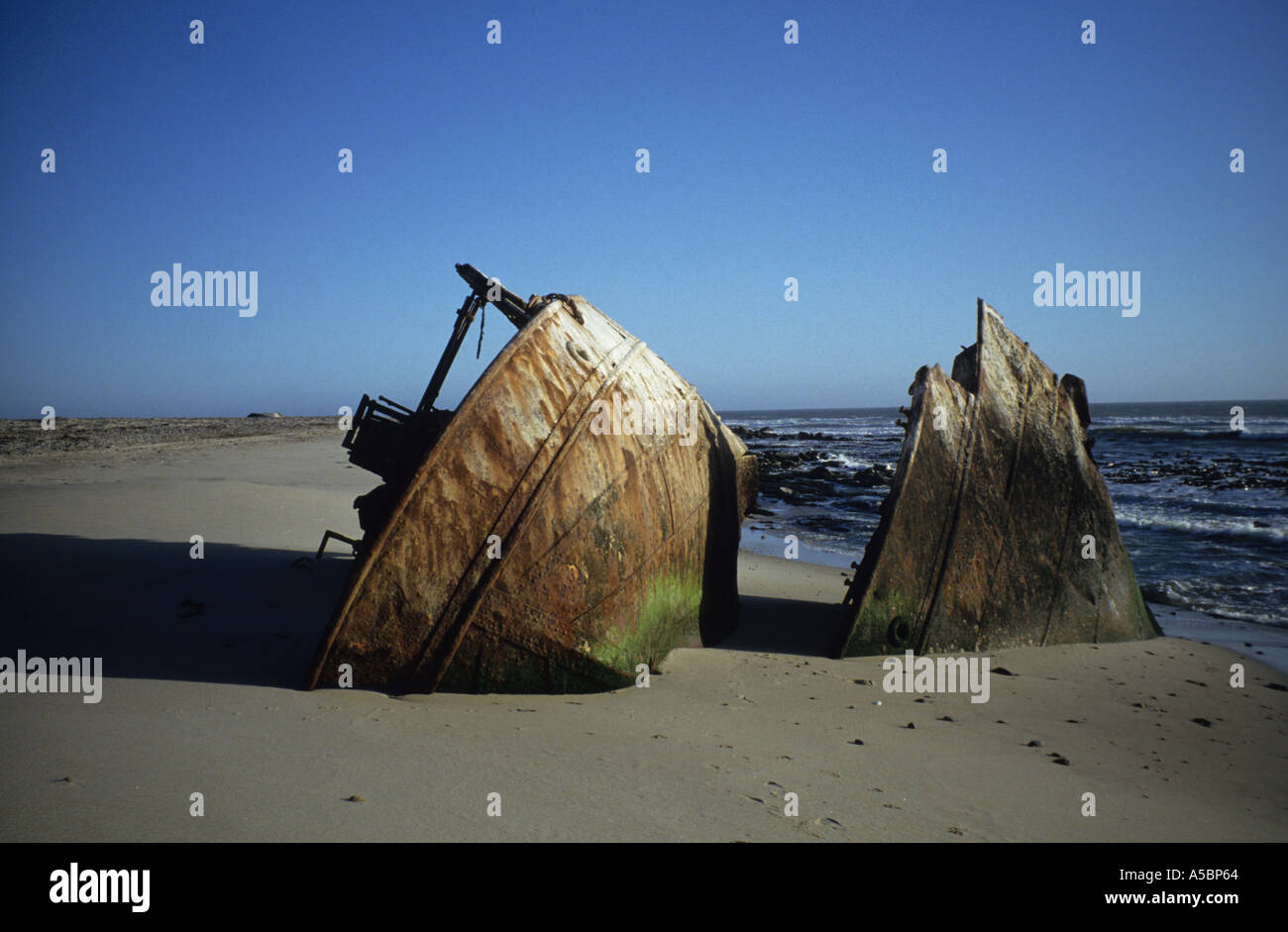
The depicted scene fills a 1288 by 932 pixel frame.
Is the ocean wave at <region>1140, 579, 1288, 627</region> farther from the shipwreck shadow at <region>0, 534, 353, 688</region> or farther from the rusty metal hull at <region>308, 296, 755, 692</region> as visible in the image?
the shipwreck shadow at <region>0, 534, 353, 688</region>

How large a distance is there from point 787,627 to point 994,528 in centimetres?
167

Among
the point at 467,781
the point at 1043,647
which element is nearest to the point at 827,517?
the point at 1043,647

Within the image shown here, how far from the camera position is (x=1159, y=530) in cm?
1248

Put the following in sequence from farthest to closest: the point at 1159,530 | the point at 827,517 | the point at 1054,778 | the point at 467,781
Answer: the point at 827,517, the point at 1159,530, the point at 1054,778, the point at 467,781

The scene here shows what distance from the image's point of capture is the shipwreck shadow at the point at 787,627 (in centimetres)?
529

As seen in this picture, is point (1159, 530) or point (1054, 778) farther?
point (1159, 530)

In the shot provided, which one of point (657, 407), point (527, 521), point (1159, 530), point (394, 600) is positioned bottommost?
point (1159, 530)

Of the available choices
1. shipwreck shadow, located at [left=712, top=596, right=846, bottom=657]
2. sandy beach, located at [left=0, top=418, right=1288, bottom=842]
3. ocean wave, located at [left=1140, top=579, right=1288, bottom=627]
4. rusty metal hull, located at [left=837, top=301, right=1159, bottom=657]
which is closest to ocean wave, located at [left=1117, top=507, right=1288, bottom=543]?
ocean wave, located at [left=1140, top=579, right=1288, bottom=627]

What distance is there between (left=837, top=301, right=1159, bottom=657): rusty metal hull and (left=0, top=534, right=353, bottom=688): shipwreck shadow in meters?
3.54

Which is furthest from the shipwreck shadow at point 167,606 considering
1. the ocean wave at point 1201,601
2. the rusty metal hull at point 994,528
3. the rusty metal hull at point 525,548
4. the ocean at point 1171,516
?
the ocean wave at point 1201,601

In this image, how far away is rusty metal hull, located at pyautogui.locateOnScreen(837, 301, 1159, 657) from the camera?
16.5 feet

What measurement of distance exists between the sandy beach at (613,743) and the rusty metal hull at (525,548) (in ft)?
0.60
